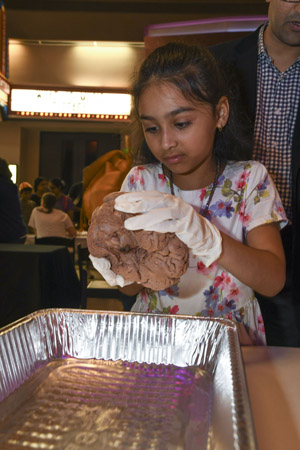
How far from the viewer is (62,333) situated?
1153 mm

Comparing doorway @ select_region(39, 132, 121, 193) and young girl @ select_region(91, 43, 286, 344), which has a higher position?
doorway @ select_region(39, 132, 121, 193)

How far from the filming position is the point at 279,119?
1.86 meters

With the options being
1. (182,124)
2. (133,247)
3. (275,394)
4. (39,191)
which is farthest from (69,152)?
(275,394)

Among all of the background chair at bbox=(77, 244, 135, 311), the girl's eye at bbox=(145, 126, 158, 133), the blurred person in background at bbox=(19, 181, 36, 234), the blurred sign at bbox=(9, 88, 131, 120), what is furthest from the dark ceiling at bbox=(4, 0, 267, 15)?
the girl's eye at bbox=(145, 126, 158, 133)

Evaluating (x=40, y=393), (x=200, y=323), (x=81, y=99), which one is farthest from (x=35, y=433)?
(x=81, y=99)

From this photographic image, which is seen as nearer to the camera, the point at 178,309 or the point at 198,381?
the point at 198,381

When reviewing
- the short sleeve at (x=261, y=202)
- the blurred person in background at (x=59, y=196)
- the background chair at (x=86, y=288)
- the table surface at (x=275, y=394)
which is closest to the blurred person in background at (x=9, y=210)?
the background chair at (x=86, y=288)

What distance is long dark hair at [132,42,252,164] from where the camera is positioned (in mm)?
1272

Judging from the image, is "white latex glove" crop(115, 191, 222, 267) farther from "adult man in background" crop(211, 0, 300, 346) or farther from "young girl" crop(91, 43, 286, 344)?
"adult man in background" crop(211, 0, 300, 346)

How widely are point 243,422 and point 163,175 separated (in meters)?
1.02

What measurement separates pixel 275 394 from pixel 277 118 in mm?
1249

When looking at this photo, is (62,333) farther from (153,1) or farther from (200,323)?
(153,1)

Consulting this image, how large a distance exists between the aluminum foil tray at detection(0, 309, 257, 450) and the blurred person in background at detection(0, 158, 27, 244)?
9.09 ft

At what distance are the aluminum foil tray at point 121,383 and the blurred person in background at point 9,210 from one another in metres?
2.77
